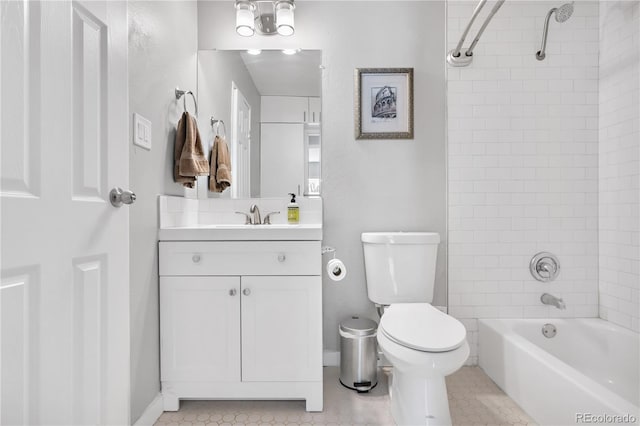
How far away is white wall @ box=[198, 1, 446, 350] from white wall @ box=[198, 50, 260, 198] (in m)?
0.22

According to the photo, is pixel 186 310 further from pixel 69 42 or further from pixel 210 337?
pixel 69 42

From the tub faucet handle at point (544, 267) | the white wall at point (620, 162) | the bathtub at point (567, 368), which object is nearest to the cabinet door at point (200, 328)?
the bathtub at point (567, 368)

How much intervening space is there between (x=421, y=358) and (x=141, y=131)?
139 centimetres

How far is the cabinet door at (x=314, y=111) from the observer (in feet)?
6.37

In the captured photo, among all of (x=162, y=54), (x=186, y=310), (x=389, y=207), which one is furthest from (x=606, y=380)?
(x=162, y=54)

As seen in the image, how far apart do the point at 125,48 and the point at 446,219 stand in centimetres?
175

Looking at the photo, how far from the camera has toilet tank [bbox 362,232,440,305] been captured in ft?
5.49

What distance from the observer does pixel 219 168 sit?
1892mm

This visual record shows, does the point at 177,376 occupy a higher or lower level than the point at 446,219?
lower

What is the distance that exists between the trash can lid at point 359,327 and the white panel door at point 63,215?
3.28ft

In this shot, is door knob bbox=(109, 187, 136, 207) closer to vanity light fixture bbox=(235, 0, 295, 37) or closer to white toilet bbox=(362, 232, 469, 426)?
white toilet bbox=(362, 232, 469, 426)

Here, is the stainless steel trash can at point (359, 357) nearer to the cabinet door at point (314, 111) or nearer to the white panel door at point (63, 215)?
the white panel door at point (63, 215)

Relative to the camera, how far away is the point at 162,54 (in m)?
1.48

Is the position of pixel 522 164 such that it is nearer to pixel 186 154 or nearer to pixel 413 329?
pixel 413 329
